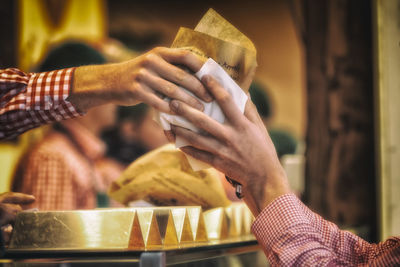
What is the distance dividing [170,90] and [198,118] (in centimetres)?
6

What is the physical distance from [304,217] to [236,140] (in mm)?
184

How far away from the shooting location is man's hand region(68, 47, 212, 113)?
738mm

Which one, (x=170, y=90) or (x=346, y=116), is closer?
(x=170, y=90)

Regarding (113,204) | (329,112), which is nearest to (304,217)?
(329,112)

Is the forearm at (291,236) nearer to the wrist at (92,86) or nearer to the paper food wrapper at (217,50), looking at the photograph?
the paper food wrapper at (217,50)

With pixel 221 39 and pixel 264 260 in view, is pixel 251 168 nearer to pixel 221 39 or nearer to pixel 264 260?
pixel 221 39

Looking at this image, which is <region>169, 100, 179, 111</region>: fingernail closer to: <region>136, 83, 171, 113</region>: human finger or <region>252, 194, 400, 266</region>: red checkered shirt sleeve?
<region>136, 83, 171, 113</region>: human finger

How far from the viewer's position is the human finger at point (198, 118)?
2.39 feet

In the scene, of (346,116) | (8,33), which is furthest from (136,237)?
(8,33)

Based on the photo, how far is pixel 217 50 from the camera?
0.76 meters

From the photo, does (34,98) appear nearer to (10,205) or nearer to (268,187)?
(10,205)

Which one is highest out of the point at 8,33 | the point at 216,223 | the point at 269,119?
the point at 8,33

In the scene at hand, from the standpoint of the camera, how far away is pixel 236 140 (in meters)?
0.76

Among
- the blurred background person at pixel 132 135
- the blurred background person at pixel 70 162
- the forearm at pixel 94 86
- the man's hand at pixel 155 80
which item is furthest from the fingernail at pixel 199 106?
the blurred background person at pixel 132 135
